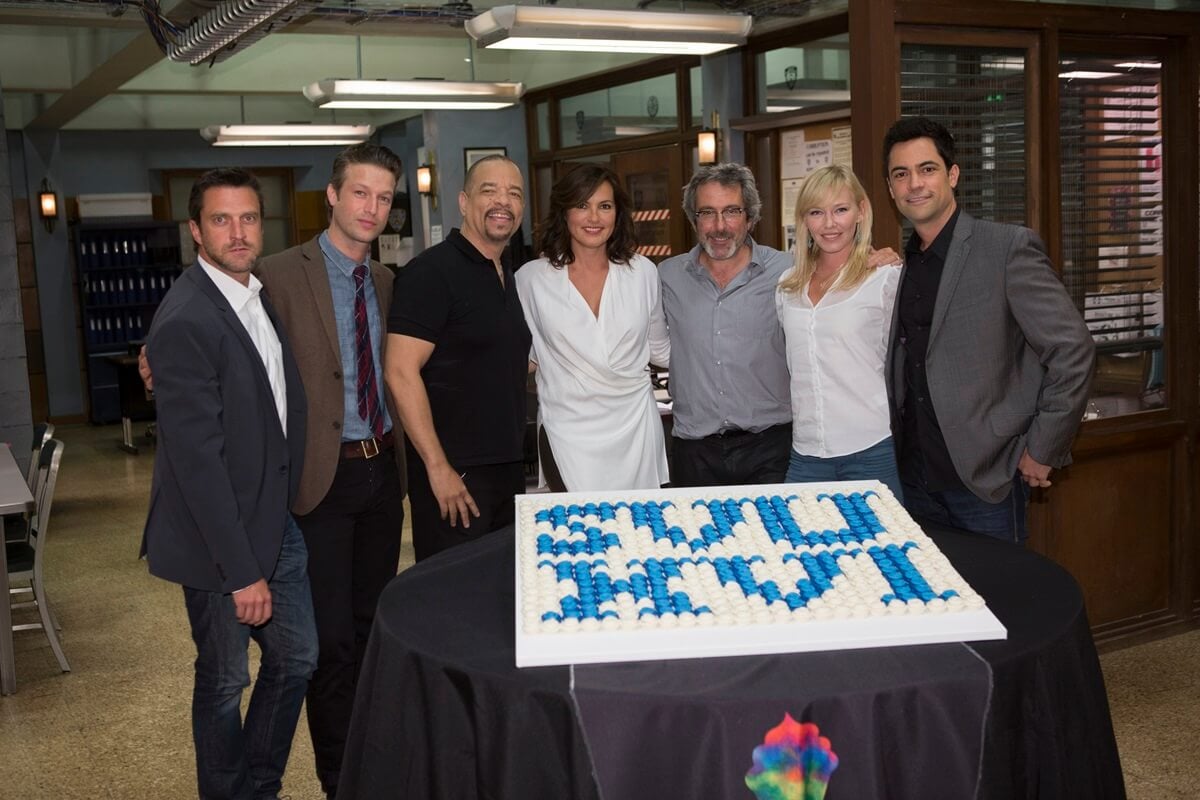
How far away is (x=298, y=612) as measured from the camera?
3037 mm

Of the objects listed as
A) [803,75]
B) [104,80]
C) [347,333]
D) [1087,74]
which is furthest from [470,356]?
[104,80]

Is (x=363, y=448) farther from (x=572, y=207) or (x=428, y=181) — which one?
(x=428, y=181)

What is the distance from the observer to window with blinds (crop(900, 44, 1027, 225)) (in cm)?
385

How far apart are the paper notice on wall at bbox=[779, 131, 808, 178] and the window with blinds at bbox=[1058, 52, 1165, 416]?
4.75m

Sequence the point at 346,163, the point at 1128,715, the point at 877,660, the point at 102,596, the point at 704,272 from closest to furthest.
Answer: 1. the point at 877,660
2. the point at 346,163
3. the point at 704,272
4. the point at 1128,715
5. the point at 102,596

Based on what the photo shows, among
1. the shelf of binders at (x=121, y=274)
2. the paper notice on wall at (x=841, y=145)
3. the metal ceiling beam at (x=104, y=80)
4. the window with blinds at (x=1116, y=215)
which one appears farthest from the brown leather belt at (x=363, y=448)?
the shelf of binders at (x=121, y=274)

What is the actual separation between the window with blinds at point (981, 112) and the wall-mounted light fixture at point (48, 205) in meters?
12.2

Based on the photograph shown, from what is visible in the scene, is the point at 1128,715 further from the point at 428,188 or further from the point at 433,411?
the point at 428,188

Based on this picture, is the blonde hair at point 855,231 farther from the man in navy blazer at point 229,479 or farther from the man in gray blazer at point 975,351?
the man in navy blazer at point 229,479

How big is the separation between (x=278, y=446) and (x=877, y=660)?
161 cm

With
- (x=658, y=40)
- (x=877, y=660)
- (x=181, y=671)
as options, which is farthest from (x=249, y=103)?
(x=877, y=660)

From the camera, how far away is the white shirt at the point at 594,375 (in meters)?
3.46

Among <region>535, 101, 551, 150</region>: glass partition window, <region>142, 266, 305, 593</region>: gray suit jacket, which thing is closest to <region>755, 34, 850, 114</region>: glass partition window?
<region>535, 101, 551, 150</region>: glass partition window

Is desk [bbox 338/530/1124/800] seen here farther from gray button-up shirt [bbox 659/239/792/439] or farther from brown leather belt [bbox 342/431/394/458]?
gray button-up shirt [bbox 659/239/792/439]
